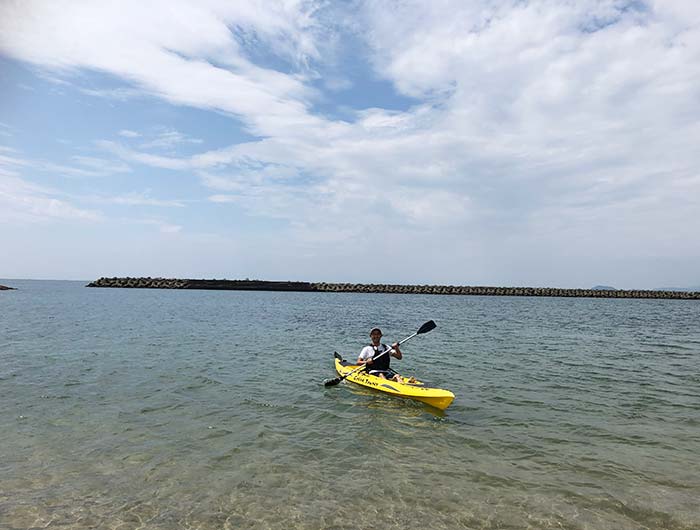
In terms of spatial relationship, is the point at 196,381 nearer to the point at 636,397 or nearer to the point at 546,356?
the point at 636,397

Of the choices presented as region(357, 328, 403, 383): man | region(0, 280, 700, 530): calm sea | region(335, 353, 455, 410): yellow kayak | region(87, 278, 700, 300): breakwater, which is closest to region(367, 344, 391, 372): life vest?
region(357, 328, 403, 383): man

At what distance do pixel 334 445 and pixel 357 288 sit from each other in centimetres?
9354

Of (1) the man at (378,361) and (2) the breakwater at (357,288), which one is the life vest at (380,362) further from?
(2) the breakwater at (357,288)

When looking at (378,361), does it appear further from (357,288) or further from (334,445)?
(357,288)

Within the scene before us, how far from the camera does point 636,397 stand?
40.2 feet

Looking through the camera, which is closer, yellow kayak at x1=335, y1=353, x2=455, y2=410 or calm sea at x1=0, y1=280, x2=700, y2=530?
calm sea at x1=0, y1=280, x2=700, y2=530

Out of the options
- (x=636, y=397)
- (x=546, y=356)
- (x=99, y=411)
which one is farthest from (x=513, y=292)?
(x=99, y=411)

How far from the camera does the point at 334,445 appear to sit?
8.38 meters

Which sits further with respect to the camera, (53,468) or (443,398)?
(443,398)

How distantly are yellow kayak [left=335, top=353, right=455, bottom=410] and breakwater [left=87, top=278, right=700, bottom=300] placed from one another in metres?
86.6

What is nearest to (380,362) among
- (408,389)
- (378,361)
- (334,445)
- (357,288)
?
(378,361)

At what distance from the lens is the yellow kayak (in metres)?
10.5

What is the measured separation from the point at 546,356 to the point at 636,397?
7091 millimetres

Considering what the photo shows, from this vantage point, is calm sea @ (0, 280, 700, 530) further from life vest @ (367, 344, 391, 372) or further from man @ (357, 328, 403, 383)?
life vest @ (367, 344, 391, 372)
